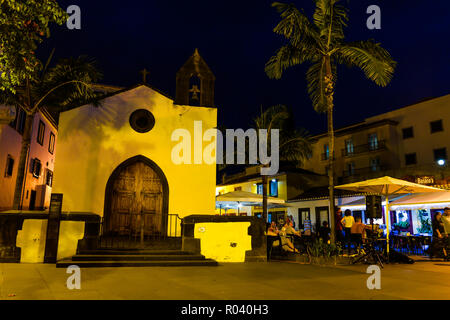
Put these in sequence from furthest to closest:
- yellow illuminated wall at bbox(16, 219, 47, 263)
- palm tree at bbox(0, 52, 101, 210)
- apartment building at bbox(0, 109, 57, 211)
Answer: apartment building at bbox(0, 109, 57, 211) < palm tree at bbox(0, 52, 101, 210) < yellow illuminated wall at bbox(16, 219, 47, 263)

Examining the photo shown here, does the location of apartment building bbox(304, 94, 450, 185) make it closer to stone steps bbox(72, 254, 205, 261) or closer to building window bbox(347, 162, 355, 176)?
building window bbox(347, 162, 355, 176)

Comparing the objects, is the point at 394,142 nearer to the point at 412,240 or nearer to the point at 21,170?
the point at 412,240

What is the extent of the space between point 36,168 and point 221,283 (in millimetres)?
18385

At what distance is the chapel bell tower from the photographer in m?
14.3

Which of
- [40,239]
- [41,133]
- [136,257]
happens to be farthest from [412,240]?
[41,133]

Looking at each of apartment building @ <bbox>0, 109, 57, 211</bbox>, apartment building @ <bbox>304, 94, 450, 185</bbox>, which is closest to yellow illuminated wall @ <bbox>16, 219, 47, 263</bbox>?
apartment building @ <bbox>0, 109, 57, 211</bbox>

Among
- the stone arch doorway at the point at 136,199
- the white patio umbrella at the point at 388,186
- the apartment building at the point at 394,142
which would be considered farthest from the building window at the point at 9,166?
the apartment building at the point at 394,142

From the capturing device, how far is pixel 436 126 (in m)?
30.5

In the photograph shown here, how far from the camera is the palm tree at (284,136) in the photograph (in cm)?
1891

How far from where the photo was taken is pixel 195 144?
14086 mm

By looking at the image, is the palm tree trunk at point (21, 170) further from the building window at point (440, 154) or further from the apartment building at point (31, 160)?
the building window at point (440, 154)

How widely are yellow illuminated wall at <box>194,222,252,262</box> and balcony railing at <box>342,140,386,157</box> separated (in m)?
26.6

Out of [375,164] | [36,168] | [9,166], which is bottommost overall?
[9,166]
